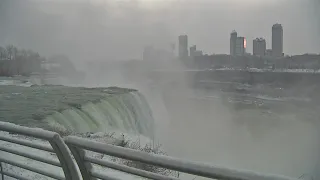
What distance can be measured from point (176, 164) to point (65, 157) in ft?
3.06

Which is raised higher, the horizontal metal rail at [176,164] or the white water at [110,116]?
the horizontal metal rail at [176,164]

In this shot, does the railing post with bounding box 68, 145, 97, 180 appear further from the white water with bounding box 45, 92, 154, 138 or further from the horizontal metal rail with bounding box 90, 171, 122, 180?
the white water with bounding box 45, 92, 154, 138

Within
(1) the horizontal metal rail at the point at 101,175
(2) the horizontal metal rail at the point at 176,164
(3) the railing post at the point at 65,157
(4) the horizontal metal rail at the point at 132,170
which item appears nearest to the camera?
(2) the horizontal metal rail at the point at 176,164

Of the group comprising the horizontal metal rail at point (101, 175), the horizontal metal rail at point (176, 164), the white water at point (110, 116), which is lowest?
the white water at point (110, 116)

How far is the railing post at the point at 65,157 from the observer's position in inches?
91.2

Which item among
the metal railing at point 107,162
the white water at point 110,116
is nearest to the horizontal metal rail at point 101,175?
the metal railing at point 107,162

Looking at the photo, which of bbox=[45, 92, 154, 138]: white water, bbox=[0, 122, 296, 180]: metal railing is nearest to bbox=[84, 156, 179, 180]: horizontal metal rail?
bbox=[0, 122, 296, 180]: metal railing

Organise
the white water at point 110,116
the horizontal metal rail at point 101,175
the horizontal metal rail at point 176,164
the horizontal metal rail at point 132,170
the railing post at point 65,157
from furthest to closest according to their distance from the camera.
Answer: the white water at point 110,116 < the railing post at point 65,157 < the horizontal metal rail at point 101,175 < the horizontal metal rail at point 132,170 < the horizontal metal rail at point 176,164

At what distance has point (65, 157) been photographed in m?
2.37

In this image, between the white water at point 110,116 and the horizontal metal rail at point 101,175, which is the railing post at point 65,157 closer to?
the horizontal metal rail at point 101,175

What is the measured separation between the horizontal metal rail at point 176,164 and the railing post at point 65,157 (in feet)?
0.24

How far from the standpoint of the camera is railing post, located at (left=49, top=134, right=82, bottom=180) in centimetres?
232

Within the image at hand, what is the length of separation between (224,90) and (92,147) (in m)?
74.0

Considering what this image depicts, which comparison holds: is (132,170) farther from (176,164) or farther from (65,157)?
(65,157)
